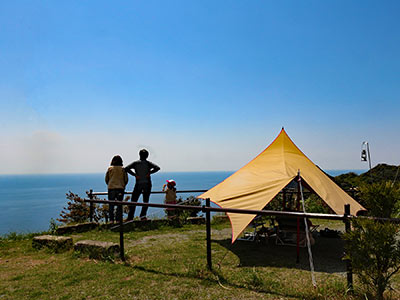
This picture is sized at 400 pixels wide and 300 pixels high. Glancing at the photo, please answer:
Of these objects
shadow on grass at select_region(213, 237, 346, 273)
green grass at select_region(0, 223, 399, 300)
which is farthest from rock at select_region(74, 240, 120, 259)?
shadow on grass at select_region(213, 237, 346, 273)

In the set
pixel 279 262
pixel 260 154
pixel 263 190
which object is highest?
pixel 260 154

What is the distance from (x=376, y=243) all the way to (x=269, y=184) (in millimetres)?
3682

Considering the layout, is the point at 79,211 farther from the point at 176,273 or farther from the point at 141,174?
the point at 176,273

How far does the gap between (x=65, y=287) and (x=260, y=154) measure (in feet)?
21.0

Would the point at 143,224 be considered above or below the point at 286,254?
above

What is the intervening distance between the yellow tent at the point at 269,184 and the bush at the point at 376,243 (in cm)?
268

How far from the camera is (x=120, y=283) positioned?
14.8ft

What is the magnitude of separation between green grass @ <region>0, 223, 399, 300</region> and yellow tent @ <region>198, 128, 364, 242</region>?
0.93 meters

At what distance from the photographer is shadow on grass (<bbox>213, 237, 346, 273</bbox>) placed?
5523mm

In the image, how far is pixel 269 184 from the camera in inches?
276

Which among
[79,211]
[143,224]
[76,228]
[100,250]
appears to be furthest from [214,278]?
[79,211]

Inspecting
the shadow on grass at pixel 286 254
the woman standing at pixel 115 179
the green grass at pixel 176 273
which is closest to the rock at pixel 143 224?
the woman standing at pixel 115 179

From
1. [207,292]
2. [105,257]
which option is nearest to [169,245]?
[105,257]

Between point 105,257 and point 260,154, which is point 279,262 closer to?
point 105,257
